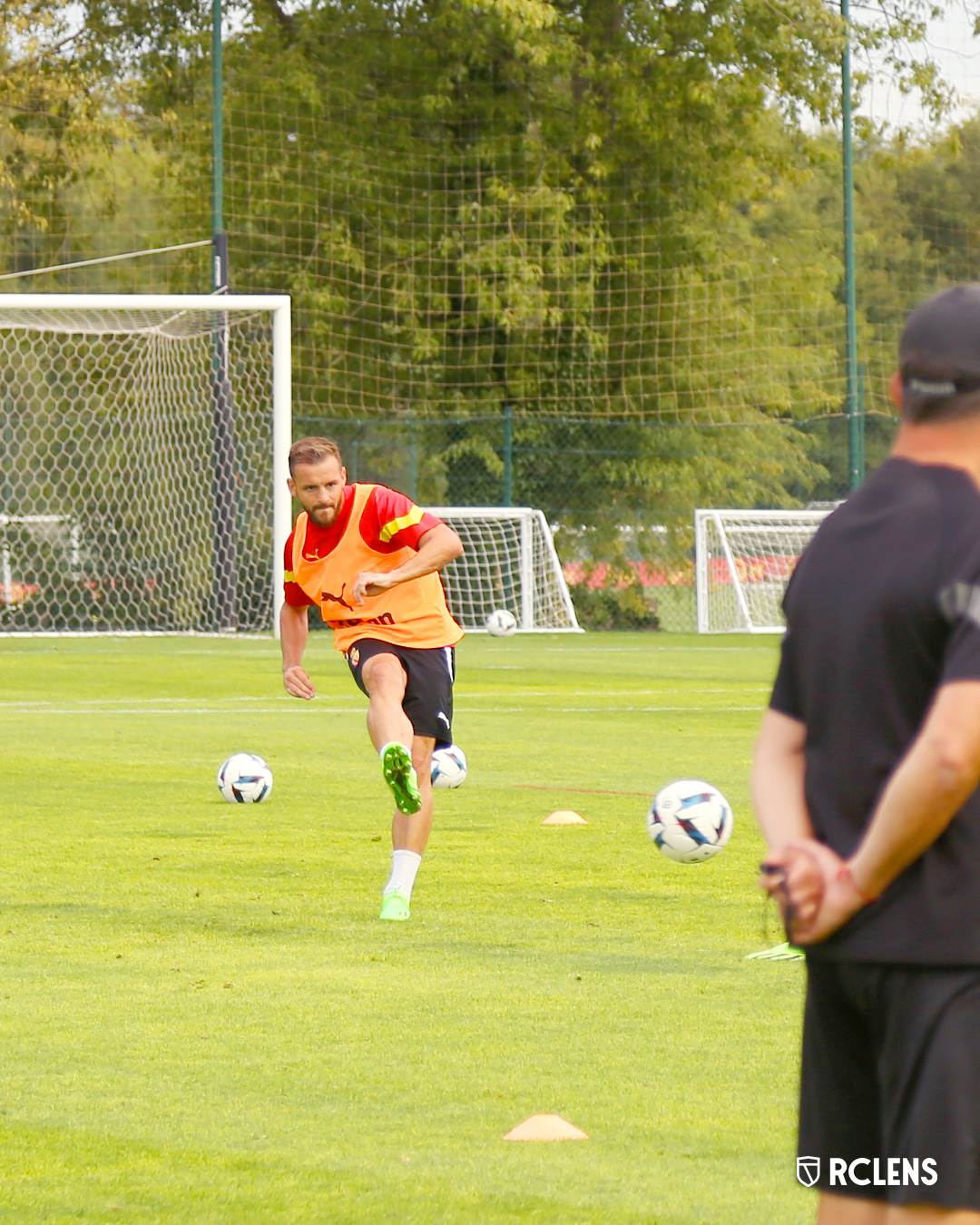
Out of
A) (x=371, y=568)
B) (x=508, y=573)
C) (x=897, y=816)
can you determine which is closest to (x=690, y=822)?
(x=371, y=568)

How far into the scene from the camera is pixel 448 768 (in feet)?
34.5

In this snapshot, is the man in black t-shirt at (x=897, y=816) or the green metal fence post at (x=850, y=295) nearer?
the man in black t-shirt at (x=897, y=816)

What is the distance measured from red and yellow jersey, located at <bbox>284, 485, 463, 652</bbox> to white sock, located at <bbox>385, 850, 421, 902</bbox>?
32.2 inches

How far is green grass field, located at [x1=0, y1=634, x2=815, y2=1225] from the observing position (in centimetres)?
397

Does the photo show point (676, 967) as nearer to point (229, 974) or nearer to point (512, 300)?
point (229, 974)

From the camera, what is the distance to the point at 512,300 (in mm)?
29094

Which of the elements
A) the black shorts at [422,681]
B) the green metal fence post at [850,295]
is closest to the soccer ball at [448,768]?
the black shorts at [422,681]

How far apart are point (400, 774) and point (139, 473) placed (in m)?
17.1

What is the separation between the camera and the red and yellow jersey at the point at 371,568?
7617 mm

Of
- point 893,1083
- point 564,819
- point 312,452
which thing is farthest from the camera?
point 564,819

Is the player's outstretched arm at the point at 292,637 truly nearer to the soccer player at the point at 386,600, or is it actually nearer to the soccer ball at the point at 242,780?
the soccer player at the point at 386,600

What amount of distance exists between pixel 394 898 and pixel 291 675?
1256 millimetres

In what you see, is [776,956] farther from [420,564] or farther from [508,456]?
[508,456]

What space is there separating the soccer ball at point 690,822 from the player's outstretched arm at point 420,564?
1233 mm
